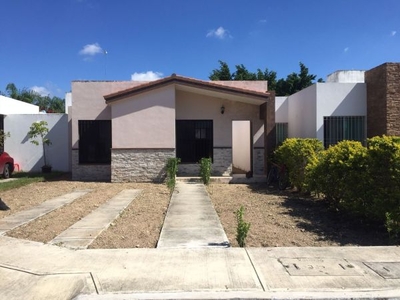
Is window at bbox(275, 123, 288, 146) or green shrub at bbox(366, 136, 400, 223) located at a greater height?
window at bbox(275, 123, 288, 146)

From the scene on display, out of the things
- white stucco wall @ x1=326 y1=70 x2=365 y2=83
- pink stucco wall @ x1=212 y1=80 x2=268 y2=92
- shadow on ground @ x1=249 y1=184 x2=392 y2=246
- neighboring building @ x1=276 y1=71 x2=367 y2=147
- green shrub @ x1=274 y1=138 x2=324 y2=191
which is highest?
white stucco wall @ x1=326 y1=70 x2=365 y2=83

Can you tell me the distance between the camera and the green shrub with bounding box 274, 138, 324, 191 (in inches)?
450

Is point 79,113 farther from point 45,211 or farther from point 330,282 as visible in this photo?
point 330,282

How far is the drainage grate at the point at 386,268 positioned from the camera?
466cm

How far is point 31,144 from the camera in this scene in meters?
19.2

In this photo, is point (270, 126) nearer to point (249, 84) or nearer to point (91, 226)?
point (249, 84)

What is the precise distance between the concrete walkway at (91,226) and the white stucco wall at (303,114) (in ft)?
27.3

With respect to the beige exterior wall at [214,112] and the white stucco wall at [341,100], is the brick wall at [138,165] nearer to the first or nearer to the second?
the beige exterior wall at [214,112]

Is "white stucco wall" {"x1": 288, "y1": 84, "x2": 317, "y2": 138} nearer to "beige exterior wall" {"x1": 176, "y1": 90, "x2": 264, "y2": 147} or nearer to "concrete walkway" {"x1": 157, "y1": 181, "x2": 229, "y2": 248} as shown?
"beige exterior wall" {"x1": 176, "y1": 90, "x2": 264, "y2": 147}

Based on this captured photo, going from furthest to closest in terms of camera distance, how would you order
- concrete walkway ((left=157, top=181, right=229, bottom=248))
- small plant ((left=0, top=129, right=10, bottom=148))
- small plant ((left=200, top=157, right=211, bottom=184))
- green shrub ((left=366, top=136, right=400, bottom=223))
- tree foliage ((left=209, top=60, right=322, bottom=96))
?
tree foliage ((left=209, top=60, right=322, bottom=96)) → small plant ((left=0, top=129, right=10, bottom=148)) → small plant ((left=200, top=157, right=211, bottom=184)) → green shrub ((left=366, top=136, right=400, bottom=223)) → concrete walkway ((left=157, top=181, right=229, bottom=248))

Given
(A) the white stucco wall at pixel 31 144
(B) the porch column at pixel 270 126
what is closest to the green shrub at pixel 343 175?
(B) the porch column at pixel 270 126

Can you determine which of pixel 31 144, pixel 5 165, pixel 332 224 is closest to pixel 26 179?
pixel 5 165

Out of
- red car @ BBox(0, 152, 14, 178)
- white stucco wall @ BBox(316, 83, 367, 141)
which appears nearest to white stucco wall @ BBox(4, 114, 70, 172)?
red car @ BBox(0, 152, 14, 178)

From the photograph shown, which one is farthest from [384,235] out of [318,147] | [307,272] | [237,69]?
[237,69]
